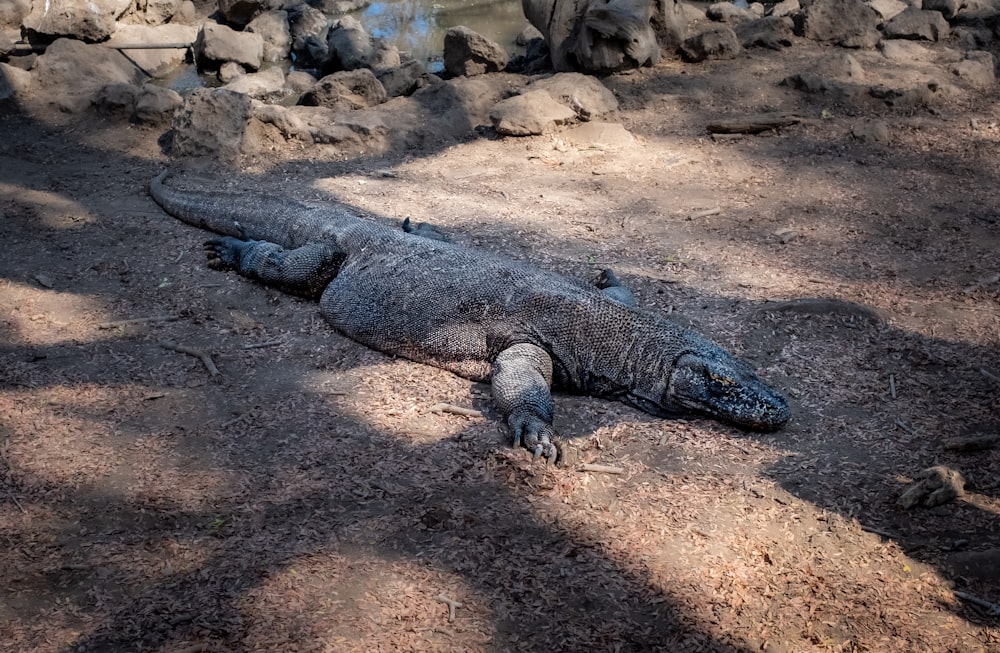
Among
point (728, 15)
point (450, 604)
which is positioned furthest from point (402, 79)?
point (450, 604)

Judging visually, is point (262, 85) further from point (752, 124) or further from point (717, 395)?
point (717, 395)

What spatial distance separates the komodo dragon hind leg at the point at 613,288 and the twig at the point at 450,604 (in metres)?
2.78

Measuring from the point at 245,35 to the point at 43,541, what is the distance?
12.3 metres

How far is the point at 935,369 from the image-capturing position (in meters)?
5.30

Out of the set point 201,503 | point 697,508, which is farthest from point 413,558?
point 697,508

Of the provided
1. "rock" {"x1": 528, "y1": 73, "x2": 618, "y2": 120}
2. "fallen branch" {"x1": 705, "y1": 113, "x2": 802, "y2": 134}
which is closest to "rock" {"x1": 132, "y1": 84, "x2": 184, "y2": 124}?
"rock" {"x1": 528, "y1": 73, "x2": 618, "y2": 120}

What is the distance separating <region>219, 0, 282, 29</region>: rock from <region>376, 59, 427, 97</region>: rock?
5.35 meters

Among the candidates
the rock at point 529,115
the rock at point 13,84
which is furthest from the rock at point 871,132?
the rock at point 13,84

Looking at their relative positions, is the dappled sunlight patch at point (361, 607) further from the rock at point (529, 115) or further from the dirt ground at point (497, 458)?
the rock at point (529, 115)

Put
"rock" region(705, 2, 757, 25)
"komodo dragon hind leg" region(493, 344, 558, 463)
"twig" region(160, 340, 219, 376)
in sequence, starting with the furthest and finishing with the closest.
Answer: "rock" region(705, 2, 757, 25), "twig" region(160, 340, 219, 376), "komodo dragon hind leg" region(493, 344, 558, 463)

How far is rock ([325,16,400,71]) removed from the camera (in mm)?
13695

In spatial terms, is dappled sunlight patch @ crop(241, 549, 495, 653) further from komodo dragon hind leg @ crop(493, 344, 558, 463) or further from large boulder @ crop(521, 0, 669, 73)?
large boulder @ crop(521, 0, 669, 73)

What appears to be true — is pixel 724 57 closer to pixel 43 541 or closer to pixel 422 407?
pixel 422 407

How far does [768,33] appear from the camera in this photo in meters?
12.3
